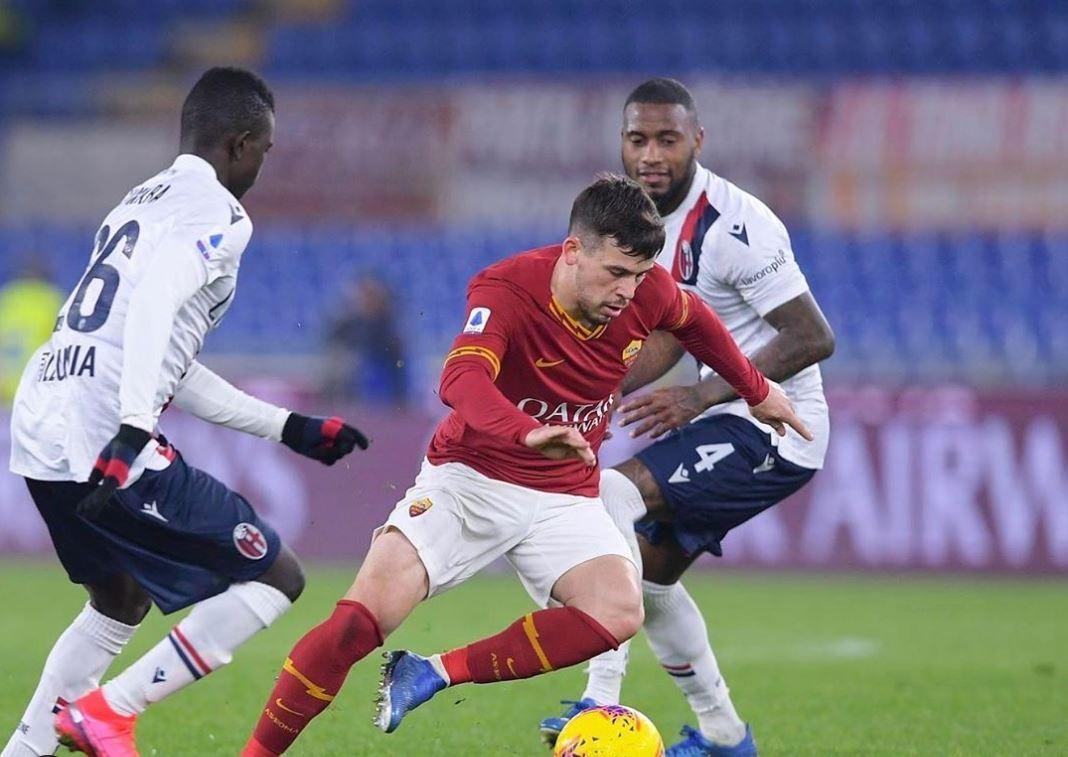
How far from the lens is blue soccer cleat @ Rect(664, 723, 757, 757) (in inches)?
251

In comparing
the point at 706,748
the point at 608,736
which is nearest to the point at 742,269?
the point at 706,748

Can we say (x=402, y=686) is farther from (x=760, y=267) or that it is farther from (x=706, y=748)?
(x=760, y=267)

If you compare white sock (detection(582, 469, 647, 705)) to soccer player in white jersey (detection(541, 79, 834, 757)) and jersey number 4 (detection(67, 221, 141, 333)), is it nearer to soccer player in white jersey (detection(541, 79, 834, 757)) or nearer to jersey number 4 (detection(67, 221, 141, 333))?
soccer player in white jersey (detection(541, 79, 834, 757))

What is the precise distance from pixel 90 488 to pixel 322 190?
44.2ft

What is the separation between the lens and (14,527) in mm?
13820

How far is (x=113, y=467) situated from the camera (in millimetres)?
4953

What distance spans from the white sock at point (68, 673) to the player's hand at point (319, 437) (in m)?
0.79

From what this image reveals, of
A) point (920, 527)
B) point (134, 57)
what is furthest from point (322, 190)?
point (920, 527)

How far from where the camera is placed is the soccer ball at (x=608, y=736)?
5254 millimetres

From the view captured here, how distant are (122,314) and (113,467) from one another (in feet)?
1.88

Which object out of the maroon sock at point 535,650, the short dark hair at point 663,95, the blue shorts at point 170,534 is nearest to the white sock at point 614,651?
the maroon sock at point 535,650

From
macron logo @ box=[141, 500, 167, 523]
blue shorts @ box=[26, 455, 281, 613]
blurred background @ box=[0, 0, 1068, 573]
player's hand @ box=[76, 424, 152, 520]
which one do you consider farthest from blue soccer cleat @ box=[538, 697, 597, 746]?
blurred background @ box=[0, 0, 1068, 573]

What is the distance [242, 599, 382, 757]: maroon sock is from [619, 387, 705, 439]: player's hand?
1245 millimetres

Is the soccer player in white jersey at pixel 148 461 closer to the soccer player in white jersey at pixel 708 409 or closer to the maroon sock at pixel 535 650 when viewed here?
the maroon sock at pixel 535 650
